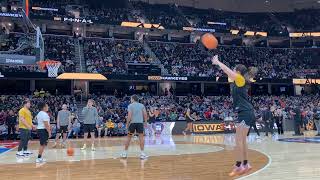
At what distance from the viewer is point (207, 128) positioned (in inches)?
1117

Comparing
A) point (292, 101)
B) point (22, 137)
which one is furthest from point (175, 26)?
point (22, 137)

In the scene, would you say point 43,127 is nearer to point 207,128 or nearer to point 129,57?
point 207,128

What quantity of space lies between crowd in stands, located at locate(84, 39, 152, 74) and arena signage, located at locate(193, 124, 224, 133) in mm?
13696

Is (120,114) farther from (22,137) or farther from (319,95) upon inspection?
(319,95)

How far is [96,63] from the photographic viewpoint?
3969cm

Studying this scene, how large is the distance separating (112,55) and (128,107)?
101 feet

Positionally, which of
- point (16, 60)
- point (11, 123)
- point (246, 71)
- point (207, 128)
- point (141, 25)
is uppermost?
point (141, 25)

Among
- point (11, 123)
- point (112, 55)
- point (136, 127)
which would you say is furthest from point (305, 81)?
point (136, 127)

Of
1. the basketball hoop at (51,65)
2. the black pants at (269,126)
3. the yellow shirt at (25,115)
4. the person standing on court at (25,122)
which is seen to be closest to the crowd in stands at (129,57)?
the basketball hoop at (51,65)

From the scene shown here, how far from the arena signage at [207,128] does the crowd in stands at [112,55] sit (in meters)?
13.7

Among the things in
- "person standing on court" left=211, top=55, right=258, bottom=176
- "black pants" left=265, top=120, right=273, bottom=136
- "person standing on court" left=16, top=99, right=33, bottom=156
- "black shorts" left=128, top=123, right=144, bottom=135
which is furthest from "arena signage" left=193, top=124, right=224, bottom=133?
"person standing on court" left=211, top=55, right=258, bottom=176

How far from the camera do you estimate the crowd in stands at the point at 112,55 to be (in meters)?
39.5

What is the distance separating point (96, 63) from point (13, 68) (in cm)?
857

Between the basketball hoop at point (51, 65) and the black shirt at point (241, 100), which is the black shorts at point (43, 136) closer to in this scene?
the black shirt at point (241, 100)
